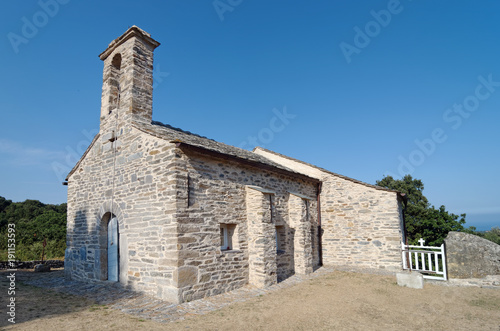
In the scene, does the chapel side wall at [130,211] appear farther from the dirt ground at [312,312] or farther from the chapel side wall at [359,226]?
the chapel side wall at [359,226]

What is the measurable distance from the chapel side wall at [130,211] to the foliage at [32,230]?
8.12 meters

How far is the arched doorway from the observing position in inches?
332

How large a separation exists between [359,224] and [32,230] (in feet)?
70.4

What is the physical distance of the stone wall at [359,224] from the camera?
451 inches

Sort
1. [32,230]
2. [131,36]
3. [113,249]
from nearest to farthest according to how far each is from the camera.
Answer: [113,249] → [131,36] → [32,230]

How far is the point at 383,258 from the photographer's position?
11.5 meters

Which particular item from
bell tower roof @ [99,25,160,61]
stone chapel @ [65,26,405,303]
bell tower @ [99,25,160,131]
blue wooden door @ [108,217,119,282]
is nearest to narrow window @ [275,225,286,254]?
stone chapel @ [65,26,405,303]

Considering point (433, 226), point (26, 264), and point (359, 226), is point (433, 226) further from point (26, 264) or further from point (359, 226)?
point (26, 264)

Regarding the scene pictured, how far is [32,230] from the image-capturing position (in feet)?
63.0

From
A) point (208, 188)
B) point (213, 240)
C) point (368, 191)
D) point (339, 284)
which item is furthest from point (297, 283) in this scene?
point (368, 191)

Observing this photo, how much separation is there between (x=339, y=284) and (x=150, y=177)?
22.7ft

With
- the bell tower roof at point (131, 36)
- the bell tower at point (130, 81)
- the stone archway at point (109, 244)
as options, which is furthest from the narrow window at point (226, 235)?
the bell tower roof at point (131, 36)

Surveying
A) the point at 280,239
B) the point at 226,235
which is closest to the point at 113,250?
the point at 226,235

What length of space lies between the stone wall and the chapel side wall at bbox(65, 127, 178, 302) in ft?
27.8
